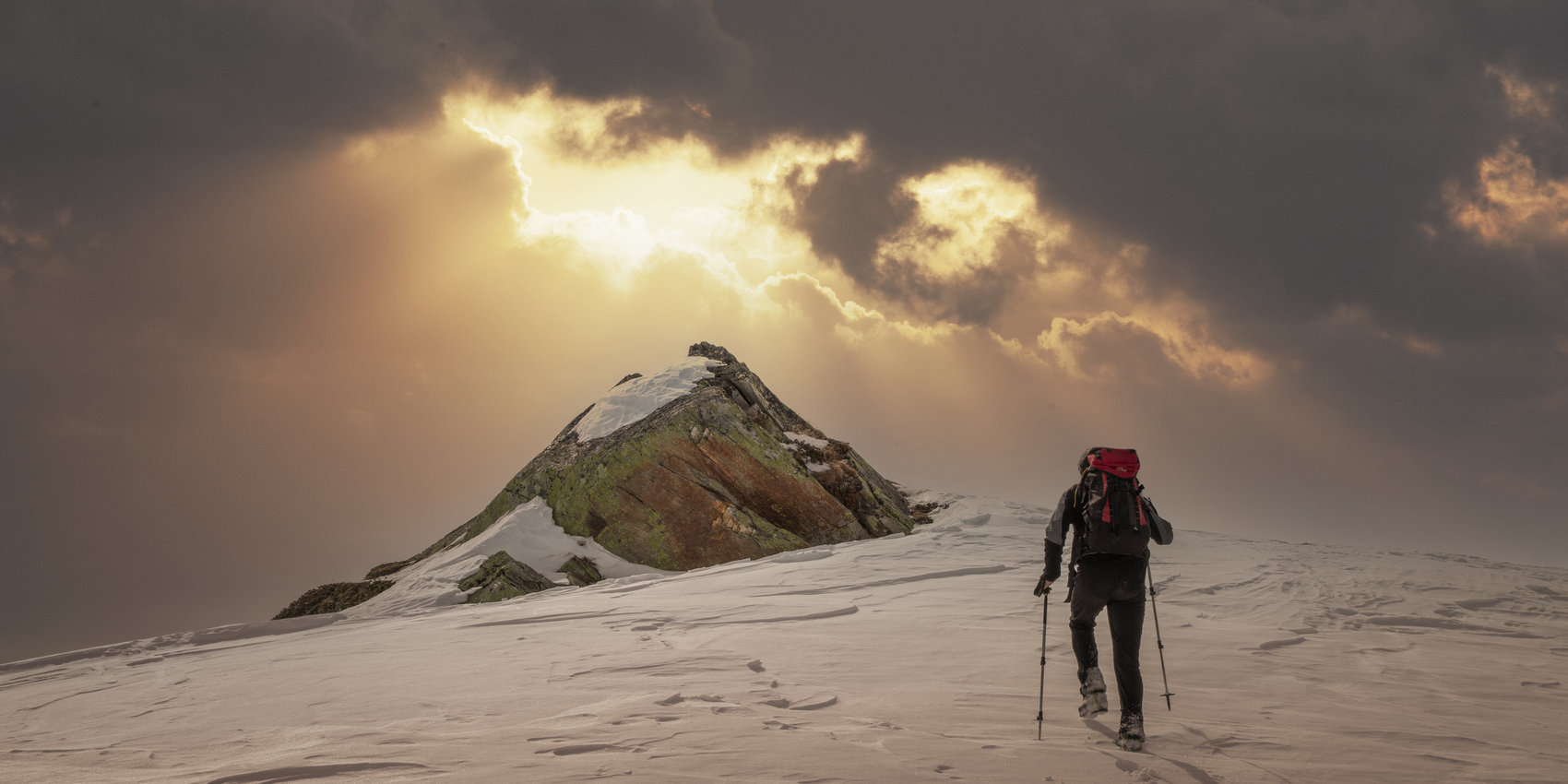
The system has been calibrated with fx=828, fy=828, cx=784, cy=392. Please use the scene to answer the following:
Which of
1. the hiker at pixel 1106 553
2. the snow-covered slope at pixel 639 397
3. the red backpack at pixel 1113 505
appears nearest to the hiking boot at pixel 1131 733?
the hiker at pixel 1106 553

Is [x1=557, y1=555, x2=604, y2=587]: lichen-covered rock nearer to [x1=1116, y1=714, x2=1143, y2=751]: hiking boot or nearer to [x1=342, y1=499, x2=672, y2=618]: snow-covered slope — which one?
[x1=342, y1=499, x2=672, y2=618]: snow-covered slope

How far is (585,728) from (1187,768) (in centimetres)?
347

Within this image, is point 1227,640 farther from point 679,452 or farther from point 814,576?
point 679,452

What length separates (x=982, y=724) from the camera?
5.23 m

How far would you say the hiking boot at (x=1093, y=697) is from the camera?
A: 18.1 feet

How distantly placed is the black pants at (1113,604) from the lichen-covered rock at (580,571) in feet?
33.8

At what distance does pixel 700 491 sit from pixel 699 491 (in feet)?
0.06

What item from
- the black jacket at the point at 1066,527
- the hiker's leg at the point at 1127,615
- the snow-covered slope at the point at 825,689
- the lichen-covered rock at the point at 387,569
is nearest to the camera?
the snow-covered slope at the point at 825,689

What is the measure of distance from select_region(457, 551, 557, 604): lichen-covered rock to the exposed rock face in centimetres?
181

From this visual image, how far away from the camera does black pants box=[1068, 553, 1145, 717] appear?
5457 mm

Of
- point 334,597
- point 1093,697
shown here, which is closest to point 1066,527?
point 1093,697

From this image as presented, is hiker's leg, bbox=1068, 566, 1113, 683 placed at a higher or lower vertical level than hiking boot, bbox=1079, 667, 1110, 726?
higher

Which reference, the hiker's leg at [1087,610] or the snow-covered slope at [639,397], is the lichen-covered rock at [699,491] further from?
the hiker's leg at [1087,610]

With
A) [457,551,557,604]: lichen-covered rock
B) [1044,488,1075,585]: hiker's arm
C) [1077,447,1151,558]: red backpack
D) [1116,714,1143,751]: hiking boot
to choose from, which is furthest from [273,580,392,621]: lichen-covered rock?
[1116,714,1143,751]: hiking boot
